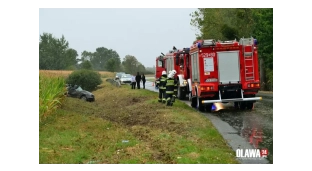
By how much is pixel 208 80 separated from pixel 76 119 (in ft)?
15.7

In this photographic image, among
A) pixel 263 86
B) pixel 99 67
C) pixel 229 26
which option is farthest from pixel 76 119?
pixel 263 86

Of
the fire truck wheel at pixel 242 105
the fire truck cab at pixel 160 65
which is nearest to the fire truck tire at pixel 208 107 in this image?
the fire truck wheel at pixel 242 105

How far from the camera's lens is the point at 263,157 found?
550 centimetres

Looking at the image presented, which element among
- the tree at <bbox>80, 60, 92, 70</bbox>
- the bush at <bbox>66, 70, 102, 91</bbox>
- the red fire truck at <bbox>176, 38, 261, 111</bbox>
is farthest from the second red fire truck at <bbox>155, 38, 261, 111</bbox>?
the tree at <bbox>80, 60, 92, 70</bbox>

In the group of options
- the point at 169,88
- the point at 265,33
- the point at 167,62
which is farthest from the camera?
the point at 265,33

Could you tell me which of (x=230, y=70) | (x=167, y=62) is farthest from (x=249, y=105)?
(x=167, y=62)

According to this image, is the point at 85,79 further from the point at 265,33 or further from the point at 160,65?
the point at 265,33

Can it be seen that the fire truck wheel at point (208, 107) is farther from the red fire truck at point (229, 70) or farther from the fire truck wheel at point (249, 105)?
the fire truck wheel at point (249, 105)

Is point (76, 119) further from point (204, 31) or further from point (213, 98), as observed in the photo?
point (204, 31)

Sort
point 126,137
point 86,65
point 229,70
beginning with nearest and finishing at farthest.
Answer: point 126,137 → point 86,65 → point 229,70

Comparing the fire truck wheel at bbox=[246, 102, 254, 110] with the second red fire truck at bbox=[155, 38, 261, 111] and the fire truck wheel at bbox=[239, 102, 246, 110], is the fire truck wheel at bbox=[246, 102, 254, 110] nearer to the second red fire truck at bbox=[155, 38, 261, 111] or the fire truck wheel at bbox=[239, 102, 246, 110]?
the fire truck wheel at bbox=[239, 102, 246, 110]

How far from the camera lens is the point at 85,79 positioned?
10.9 m

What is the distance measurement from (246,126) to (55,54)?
563cm

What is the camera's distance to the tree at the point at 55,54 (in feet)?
25.9
